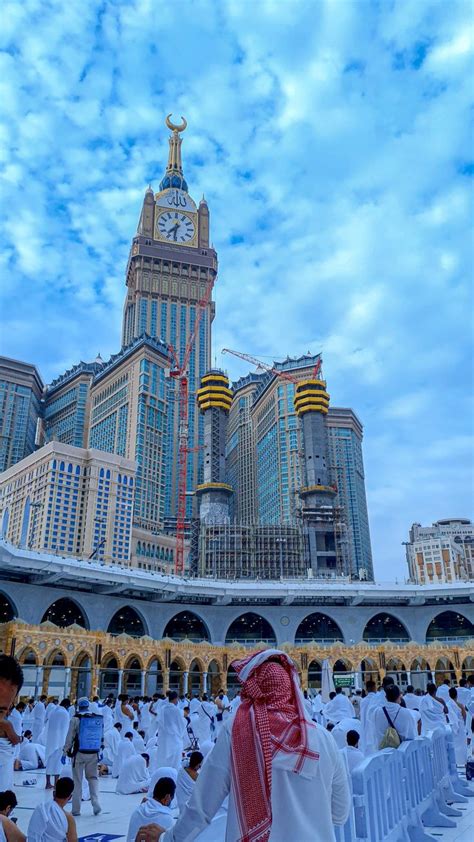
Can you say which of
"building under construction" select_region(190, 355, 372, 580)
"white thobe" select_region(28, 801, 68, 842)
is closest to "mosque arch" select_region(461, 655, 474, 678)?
"building under construction" select_region(190, 355, 372, 580)

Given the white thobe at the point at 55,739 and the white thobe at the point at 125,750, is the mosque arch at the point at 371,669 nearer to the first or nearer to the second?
the white thobe at the point at 125,750

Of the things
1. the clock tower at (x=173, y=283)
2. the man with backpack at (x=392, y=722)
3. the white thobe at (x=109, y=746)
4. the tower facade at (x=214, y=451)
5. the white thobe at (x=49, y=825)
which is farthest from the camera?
the clock tower at (x=173, y=283)

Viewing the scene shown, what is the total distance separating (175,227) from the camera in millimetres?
127062

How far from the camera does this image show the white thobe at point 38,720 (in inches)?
616

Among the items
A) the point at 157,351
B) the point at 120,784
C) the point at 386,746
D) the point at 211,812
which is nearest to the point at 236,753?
the point at 211,812

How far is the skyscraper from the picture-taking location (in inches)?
4131

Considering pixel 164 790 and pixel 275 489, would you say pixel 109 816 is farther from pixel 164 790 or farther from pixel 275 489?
pixel 275 489

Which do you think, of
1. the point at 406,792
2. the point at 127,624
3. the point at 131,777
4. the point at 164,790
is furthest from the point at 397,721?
the point at 127,624

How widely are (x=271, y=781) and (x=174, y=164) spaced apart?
144443mm

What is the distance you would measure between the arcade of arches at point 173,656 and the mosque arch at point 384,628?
103 inches

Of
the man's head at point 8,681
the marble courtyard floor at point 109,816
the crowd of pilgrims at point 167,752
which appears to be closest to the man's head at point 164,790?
the crowd of pilgrims at point 167,752

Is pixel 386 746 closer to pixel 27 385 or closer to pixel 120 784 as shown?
pixel 120 784

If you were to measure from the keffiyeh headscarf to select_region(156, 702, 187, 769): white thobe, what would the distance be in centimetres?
972

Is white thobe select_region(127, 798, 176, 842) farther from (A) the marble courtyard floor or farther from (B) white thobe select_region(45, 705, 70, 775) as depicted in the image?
(B) white thobe select_region(45, 705, 70, 775)
